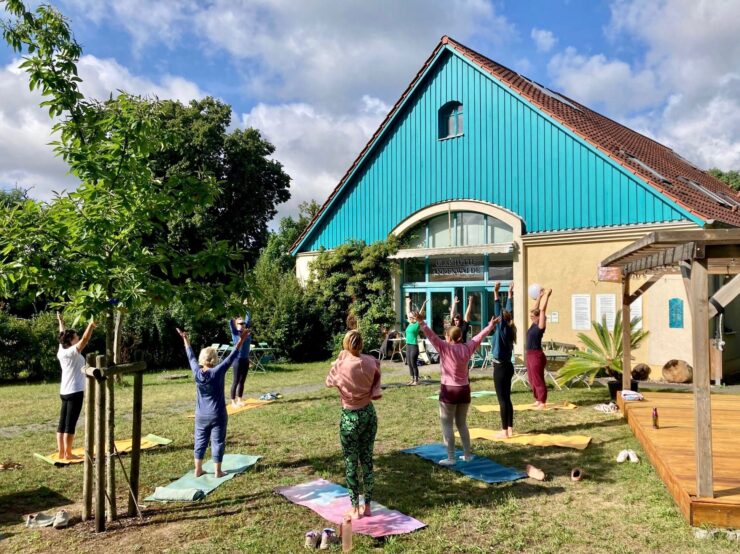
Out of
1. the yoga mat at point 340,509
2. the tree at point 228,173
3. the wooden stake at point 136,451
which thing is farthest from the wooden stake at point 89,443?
the tree at point 228,173

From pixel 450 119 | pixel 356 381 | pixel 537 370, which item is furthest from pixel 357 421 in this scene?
pixel 450 119

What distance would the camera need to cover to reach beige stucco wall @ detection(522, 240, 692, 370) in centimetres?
1453

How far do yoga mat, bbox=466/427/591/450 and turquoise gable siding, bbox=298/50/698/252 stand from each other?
27.6 ft

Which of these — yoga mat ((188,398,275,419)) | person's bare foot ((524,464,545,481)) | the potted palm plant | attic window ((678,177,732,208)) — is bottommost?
person's bare foot ((524,464,545,481))

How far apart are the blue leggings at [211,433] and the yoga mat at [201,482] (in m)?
0.26

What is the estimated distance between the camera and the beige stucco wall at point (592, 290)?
1453 cm

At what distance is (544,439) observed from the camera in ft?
28.0

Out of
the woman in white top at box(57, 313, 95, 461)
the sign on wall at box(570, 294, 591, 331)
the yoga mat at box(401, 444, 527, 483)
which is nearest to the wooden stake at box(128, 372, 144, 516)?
the woman in white top at box(57, 313, 95, 461)

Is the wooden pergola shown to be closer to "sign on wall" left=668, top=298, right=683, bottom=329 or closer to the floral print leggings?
the floral print leggings

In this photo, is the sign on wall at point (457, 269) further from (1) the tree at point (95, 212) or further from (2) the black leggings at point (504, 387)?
(1) the tree at point (95, 212)

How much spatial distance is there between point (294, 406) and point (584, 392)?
633 cm

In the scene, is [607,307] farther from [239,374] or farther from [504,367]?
[239,374]

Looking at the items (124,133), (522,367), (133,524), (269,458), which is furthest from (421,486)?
(522,367)

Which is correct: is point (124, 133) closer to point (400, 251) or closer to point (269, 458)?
point (269, 458)
